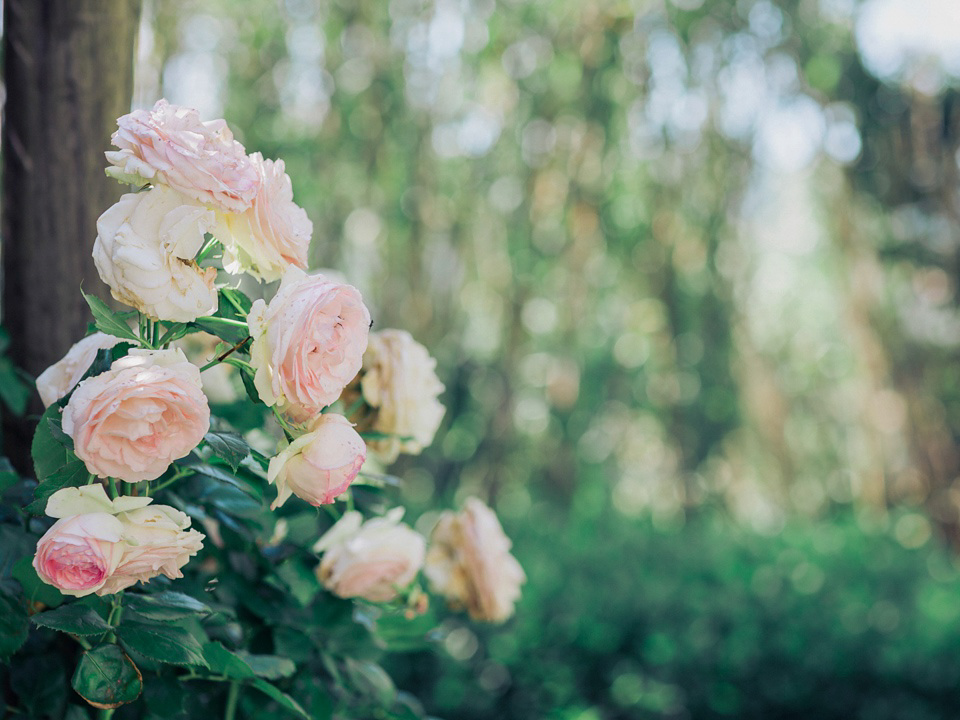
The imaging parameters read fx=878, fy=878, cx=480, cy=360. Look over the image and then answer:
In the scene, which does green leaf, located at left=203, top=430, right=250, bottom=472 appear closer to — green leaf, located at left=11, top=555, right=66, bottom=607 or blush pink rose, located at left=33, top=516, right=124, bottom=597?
blush pink rose, located at left=33, top=516, right=124, bottom=597

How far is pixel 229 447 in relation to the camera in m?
0.85

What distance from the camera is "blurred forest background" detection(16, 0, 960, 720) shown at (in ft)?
12.5

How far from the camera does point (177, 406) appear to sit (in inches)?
30.9

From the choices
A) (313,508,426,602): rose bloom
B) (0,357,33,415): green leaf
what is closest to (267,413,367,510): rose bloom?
(313,508,426,602): rose bloom

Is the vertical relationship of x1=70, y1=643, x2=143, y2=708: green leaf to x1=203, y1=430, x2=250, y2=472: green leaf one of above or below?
below

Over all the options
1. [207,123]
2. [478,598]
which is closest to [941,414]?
[478,598]

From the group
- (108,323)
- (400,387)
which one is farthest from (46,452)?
(400,387)

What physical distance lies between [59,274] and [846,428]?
13.1 meters

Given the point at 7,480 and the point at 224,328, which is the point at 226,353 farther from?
the point at 7,480

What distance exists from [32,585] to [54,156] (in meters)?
0.68

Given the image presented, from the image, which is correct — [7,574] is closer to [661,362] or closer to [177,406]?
[177,406]

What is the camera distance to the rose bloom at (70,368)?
0.94 metres

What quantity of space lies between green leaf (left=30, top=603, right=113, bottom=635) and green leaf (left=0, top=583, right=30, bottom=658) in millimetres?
69

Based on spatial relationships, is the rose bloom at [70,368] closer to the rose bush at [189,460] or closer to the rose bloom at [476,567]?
the rose bush at [189,460]
